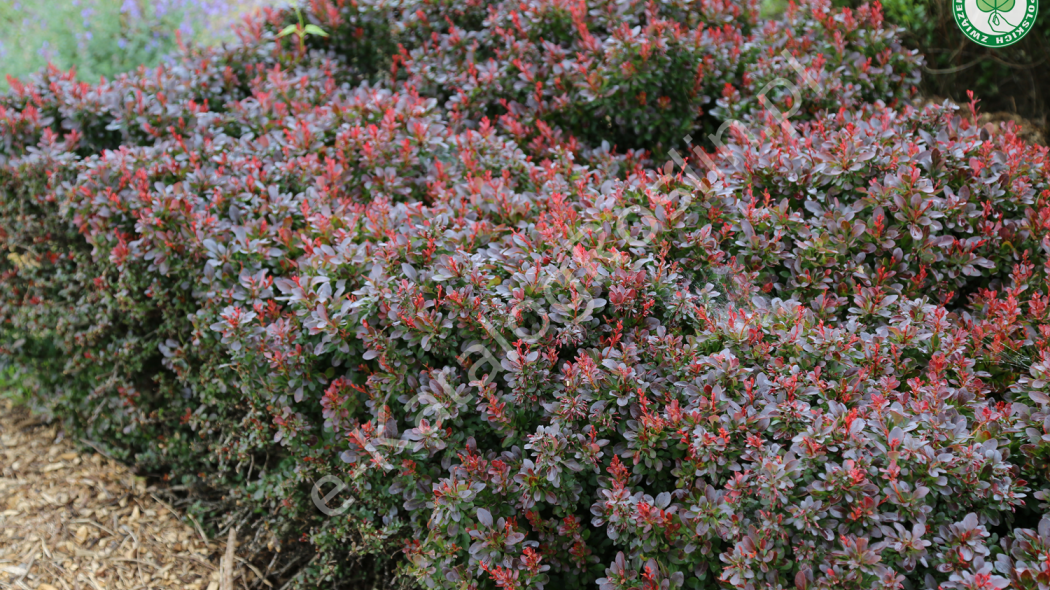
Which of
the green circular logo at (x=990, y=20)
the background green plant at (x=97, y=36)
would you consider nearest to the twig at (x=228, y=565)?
the green circular logo at (x=990, y=20)

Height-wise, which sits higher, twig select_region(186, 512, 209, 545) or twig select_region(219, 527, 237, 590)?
twig select_region(219, 527, 237, 590)

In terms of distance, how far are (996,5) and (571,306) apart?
8.00 feet

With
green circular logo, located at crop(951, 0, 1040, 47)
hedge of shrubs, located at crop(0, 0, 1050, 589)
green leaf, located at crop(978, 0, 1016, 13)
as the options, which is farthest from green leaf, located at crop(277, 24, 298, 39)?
green leaf, located at crop(978, 0, 1016, 13)

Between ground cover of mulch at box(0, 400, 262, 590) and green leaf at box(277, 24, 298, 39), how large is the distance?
7.80 ft

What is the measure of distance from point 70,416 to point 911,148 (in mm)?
3929

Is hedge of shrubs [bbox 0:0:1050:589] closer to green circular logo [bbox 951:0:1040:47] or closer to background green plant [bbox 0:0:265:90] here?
green circular logo [bbox 951:0:1040:47]

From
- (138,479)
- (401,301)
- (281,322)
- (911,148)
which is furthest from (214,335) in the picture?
(911,148)

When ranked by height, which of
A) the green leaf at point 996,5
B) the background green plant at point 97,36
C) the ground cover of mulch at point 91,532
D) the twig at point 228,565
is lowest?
the ground cover of mulch at point 91,532

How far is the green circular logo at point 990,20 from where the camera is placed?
2955mm

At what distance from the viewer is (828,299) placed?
2.21 meters

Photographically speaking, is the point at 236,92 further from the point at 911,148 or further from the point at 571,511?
the point at 911,148

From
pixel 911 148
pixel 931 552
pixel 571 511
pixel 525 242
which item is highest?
pixel 911 148

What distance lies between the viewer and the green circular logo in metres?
2.96

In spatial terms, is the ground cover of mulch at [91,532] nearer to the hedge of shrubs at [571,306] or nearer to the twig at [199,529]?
the twig at [199,529]
